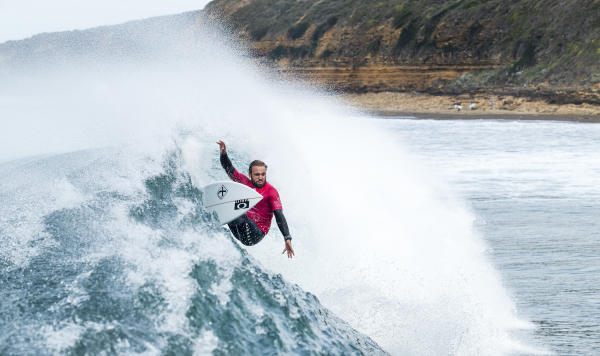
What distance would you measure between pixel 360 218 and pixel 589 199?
5.48 metres

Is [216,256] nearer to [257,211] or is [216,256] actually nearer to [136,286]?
[136,286]

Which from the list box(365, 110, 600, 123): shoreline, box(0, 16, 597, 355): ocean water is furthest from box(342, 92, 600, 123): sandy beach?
box(0, 16, 597, 355): ocean water

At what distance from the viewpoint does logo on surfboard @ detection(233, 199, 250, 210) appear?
582cm

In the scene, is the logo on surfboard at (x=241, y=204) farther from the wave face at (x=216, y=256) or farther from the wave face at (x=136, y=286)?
the wave face at (x=136, y=286)

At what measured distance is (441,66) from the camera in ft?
142

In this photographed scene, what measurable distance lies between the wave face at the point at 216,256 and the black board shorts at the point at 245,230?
41cm

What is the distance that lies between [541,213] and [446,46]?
3487 centimetres

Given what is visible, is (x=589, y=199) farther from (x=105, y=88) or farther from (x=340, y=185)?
(x=105, y=88)

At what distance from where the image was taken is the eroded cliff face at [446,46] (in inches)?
1458

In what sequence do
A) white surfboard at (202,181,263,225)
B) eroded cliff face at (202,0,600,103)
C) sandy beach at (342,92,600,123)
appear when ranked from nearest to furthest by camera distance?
1. white surfboard at (202,181,263,225)
2. sandy beach at (342,92,600,123)
3. eroded cliff face at (202,0,600,103)

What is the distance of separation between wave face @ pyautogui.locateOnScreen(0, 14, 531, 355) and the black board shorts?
1.33ft

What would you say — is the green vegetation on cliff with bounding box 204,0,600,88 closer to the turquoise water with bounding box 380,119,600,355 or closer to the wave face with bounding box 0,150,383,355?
the turquoise water with bounding box 380,119,600,355

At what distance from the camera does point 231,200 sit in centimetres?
586

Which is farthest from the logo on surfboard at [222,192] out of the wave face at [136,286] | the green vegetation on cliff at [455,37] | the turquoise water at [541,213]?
the green vegetation on cliff at [455,37]
